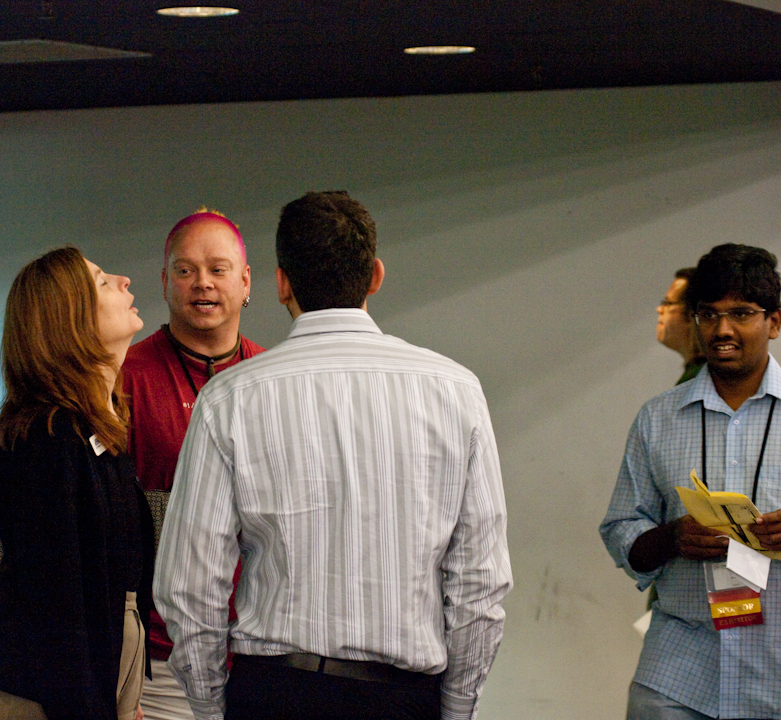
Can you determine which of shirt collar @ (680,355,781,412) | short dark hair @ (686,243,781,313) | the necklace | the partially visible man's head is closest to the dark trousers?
the necklace

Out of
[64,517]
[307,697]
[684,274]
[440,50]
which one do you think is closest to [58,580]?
[64,517]

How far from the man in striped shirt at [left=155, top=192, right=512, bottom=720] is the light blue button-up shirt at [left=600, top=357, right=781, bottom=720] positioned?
0.85 meters

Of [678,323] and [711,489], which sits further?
[678,323]

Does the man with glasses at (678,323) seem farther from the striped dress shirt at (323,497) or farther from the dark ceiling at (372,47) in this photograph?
the striped dress shirt at (323,497)

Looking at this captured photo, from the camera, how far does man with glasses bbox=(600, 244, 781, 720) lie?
222 cm

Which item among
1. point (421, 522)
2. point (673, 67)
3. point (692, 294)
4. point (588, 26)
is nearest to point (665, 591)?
point (692, 294)

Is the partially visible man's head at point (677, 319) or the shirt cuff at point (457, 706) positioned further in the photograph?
the partially visible man's head at point (677, 319)

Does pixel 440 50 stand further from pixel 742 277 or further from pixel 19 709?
pixel 19 709

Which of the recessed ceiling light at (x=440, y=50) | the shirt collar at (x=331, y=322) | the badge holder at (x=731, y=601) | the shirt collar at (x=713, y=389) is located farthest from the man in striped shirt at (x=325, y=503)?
the recessed ceiling light at (x=440, y=50)

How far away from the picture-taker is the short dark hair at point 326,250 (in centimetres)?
169

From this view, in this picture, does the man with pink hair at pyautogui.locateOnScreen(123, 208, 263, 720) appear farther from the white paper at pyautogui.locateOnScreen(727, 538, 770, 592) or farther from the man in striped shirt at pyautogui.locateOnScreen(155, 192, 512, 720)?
the white paper at pyautogui.locateOnScreen(727, 538, 770, 592)

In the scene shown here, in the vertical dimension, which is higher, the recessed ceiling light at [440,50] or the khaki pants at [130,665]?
the recessed ceiling light at [440,50]

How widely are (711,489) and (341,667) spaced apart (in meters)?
1.19

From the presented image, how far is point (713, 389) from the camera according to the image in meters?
→ 2.43
